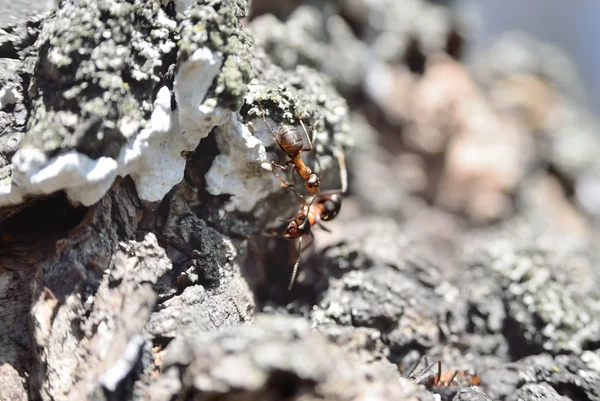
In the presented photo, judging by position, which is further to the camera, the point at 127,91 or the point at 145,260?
the point at 145,260

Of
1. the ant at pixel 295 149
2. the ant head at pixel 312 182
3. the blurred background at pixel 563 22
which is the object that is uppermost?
the ant at pixel 295 149

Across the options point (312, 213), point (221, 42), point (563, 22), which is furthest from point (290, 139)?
point (563, 22)

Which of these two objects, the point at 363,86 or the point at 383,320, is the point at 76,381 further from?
the point at 363,86

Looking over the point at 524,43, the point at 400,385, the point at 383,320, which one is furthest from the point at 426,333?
the point at 524,43

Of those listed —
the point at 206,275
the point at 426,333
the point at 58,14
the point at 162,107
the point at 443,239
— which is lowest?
the point at 443,239

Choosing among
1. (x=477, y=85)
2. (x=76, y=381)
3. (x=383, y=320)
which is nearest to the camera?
(x=76, y=381)

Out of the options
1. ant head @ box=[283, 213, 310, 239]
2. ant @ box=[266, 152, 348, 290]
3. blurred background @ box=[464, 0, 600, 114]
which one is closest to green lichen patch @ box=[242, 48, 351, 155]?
ant @ box=[266, 152, 348, 290]

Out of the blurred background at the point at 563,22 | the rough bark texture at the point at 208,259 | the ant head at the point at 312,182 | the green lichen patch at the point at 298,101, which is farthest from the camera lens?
the blurred background at the point at 563,22

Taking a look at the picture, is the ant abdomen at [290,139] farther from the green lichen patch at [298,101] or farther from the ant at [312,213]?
the ant at [312,213]

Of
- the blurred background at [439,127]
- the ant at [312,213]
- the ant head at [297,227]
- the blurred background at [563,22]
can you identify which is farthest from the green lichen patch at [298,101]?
the blurred background at [563,22]
